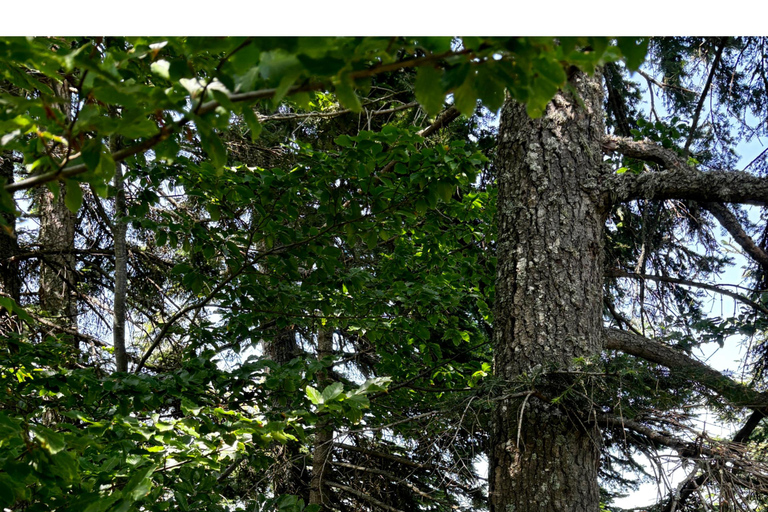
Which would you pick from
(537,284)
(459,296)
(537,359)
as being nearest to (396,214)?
(459,296)

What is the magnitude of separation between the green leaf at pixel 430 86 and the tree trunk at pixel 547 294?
1573mm

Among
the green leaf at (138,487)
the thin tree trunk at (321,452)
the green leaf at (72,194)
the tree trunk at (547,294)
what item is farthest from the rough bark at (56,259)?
the green leaf at (72,194)

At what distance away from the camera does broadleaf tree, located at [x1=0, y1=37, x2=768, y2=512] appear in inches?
38.3

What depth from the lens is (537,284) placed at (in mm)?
2582

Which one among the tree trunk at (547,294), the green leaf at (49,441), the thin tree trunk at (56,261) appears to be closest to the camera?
the green leaf at (49,441)

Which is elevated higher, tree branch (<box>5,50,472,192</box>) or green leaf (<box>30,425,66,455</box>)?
tree branch (<box>5,50,472,192</box>)

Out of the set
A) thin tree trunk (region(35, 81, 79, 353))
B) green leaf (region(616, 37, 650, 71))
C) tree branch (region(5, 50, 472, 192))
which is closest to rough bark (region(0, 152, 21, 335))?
thin tree trunk (region(35, 81, 79, 353))

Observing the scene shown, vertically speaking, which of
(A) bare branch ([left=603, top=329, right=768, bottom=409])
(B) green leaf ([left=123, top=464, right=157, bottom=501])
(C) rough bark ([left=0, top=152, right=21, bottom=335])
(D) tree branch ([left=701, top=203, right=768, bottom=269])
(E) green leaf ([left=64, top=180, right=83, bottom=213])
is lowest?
(B) green leaf ([left=123, top=464, right=157, bottom=501])

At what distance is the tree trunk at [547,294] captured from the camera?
2314mm

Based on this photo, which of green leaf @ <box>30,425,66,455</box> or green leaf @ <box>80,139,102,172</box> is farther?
green leaf @ <box>30,425,66,455</box>

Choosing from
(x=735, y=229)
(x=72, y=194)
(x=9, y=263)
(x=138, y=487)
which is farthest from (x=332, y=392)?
(x=9, y=263)

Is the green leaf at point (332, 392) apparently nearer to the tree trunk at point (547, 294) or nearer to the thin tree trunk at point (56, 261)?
the tree trunk at point (547, 294)

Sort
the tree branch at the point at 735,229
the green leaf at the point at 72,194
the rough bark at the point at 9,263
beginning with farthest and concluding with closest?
the rough bark at the point at 9,263 → the tree branch at the point at 735,229 → the green leaf at the point at 72,194

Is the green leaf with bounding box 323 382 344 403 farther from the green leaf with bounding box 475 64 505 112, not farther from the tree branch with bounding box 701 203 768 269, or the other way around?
the tree branch with bounding box 701 203 768 269
